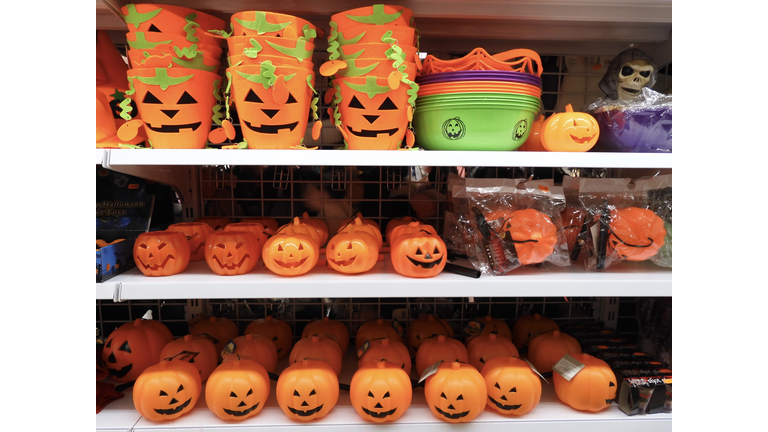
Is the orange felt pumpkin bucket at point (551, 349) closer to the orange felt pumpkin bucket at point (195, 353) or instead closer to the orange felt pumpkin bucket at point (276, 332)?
the orange felt pumpkin bucket at point (276, 332)

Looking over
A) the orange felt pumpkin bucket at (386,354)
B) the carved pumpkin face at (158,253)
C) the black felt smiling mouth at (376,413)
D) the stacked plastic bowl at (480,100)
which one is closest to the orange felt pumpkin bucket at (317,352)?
the orange felt pumpkin bucket at (386,354)

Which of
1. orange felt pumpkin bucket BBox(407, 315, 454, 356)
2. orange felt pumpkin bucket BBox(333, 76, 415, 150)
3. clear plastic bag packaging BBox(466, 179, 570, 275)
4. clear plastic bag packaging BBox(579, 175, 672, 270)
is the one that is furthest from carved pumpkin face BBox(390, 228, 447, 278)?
clear plastic bag packaging BBox(579, 175, 672, 270)

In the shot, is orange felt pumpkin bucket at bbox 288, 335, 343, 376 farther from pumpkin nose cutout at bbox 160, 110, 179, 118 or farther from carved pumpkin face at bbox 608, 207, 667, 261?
carved pumpkin face at bbox 608, 207, 667, 261

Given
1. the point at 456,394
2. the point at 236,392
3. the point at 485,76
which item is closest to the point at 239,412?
the point at 236,392

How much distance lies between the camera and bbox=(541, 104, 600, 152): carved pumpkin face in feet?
3.25

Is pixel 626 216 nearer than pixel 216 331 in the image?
Yes

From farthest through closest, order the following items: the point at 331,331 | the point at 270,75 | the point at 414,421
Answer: the point at 331,331
the point at 414,421
the point at 270,75

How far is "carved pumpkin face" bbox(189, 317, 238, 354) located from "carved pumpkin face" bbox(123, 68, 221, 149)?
0.62m

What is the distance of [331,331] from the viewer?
1296 mm

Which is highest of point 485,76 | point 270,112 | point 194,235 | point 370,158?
point 485,76

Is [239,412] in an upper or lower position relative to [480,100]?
lower

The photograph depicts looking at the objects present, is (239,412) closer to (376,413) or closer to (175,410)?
(175,410)

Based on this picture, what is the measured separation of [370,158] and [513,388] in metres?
0.69

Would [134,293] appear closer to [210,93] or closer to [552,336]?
[210,93]
